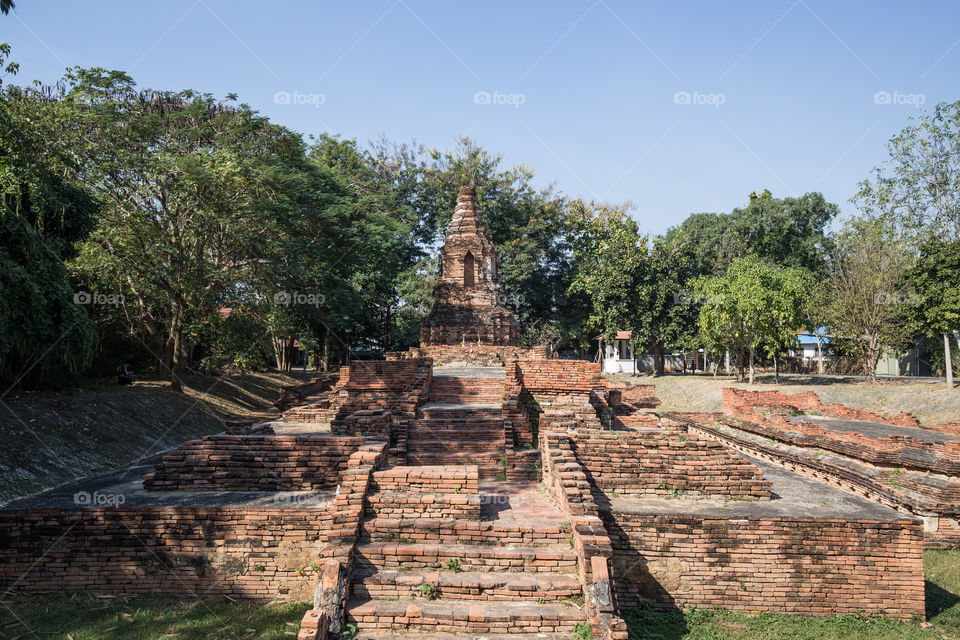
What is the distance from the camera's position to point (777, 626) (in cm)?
696

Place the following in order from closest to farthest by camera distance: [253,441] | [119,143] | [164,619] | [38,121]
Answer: [164,619], [253,441], [38,121], [119,143]

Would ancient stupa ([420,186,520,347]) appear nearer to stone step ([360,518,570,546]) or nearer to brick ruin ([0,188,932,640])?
brick ruin ([0,188,932,640])

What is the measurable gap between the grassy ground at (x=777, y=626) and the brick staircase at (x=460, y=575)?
1.21m

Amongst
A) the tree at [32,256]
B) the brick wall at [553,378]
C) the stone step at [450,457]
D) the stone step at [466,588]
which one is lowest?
the stone step at [466,588]

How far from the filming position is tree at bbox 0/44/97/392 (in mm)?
9680

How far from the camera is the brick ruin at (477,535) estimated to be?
629 centimetres

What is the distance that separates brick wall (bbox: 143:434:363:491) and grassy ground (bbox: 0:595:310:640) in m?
1.70

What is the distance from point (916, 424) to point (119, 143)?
2434 cm

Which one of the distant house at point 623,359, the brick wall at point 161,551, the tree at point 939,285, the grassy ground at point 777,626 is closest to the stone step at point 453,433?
the brick wall at point 161,551

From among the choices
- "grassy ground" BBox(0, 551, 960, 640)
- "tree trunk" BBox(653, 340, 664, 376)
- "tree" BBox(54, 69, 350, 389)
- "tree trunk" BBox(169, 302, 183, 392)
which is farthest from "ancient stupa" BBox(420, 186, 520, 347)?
"tree trunk" BBox(653, 340, 664, 376)

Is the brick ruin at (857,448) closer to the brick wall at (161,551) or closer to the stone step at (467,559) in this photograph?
the stone step at (467,559)

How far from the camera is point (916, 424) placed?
57.1ft

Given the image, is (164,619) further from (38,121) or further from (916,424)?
(916,424)

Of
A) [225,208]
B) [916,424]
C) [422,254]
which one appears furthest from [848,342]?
[225,208]
